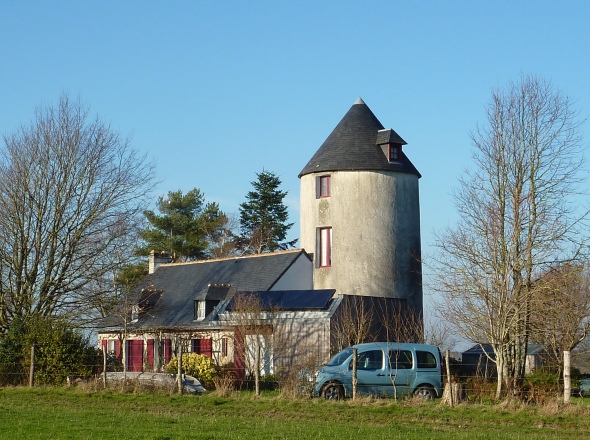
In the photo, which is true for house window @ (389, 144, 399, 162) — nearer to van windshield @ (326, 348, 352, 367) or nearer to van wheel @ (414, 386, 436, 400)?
van windshield @ (326, 348, 352, 367)

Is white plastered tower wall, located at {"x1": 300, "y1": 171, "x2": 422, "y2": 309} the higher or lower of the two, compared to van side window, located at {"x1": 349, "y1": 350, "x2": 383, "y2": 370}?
higher

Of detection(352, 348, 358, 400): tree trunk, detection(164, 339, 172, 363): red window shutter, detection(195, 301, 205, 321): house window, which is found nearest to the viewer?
detection(352, 348, 358, 400): tree trunk

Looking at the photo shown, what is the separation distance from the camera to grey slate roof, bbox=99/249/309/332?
38.2m

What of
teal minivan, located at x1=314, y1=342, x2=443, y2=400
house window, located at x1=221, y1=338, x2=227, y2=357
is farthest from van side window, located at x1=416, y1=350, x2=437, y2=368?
house window, located at x1=221, y1=338, x2=227, y2=357

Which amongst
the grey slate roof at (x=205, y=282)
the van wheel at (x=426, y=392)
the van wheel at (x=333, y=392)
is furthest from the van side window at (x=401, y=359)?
the grey slate roof at (x=205, y=282)

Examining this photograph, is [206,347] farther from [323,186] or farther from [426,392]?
[426,392]

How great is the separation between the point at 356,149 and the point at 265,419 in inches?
952

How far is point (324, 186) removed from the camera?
41.7 m

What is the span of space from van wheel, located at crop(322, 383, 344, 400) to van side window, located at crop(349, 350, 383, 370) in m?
0.79

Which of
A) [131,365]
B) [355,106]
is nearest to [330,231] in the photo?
[355,106]

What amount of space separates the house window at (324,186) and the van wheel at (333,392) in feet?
60.5

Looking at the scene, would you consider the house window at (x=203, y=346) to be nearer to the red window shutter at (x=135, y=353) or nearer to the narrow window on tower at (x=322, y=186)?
the red window shutter at (x=135, y=353)

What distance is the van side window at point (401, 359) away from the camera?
79.2ft

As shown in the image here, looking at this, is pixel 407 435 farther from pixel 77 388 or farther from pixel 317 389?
pixel 77 388
